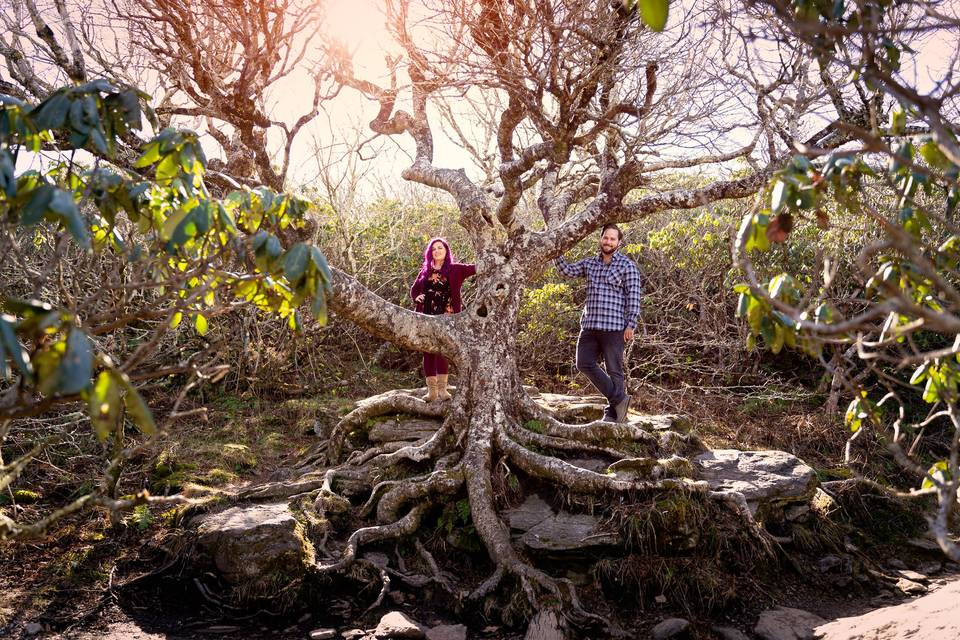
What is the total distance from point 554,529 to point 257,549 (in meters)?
2.20

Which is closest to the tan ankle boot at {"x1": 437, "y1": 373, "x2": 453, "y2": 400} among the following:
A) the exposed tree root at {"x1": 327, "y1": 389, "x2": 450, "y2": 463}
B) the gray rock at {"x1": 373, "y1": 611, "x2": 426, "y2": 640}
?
the exposed tree root at {"x1": 327, "y1": 389, "x2": 450, "y2": 463}

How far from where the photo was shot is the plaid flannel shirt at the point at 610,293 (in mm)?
5906

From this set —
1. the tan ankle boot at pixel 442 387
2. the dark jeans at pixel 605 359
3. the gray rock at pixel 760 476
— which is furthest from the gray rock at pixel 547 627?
the tan ankle boot at pixel 442 387

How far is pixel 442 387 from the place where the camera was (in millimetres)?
6668

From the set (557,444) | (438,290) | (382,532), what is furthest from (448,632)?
(438,290)

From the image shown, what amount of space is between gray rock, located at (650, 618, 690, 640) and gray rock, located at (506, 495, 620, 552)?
65cm

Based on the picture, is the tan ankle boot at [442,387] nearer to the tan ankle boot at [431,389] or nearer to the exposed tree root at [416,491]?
the tan ankle boot at [431,389]

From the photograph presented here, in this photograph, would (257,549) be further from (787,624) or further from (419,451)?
(787,624)

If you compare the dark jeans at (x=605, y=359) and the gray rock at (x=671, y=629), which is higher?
the dark jeans at (x=605, y=359)

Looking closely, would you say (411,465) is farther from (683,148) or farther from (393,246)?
(393,246)

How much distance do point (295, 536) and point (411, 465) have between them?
1283 millimetres

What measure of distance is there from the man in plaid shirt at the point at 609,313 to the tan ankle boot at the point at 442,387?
1.41m

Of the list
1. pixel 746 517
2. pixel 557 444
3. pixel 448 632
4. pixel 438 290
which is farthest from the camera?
pixel 438 290

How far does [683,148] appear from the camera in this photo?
236 inches
